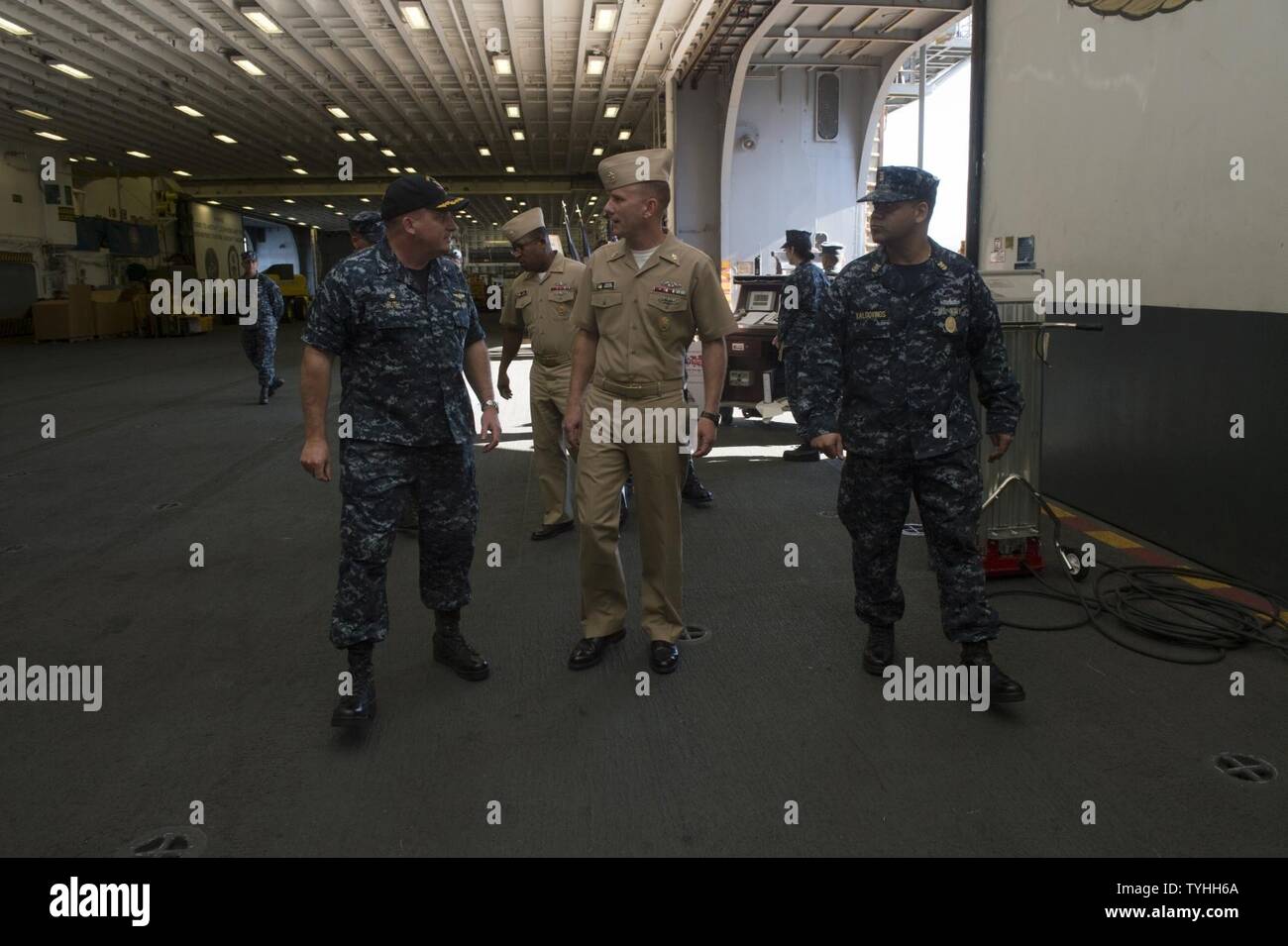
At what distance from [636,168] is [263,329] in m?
9.39

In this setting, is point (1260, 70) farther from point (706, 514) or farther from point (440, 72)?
point (440, 72)

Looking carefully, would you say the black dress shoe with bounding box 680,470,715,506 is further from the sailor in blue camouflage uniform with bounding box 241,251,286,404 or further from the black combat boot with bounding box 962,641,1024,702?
the sailor in blue camouflage uniform with bounding box 241,251,286,404

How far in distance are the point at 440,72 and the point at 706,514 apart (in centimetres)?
1465

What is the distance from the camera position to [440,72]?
1770 centimetres

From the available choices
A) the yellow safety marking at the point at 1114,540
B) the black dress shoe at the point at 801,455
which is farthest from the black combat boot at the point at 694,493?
the yellow safety marking at the point at 1114,540

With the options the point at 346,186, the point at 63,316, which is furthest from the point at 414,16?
the point at 346,186

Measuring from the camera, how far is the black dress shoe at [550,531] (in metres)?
5.56

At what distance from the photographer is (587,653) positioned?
12.1 ft

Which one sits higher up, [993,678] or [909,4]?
[909,4]

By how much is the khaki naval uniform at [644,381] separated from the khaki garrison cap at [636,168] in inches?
0.4

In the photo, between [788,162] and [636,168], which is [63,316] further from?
[636,168]

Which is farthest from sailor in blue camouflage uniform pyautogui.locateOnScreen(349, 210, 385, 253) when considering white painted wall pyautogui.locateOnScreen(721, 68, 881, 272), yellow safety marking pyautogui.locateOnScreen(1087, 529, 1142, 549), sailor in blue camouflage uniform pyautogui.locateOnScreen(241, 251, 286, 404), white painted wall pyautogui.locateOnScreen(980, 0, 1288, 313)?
white painted wall pyautogui.locateOnScreen(721, 68, 881, 272)

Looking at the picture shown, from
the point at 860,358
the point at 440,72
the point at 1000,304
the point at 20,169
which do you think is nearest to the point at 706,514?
the point at 1000,304
